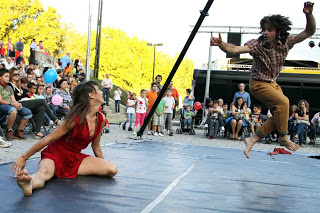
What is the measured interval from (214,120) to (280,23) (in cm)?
905

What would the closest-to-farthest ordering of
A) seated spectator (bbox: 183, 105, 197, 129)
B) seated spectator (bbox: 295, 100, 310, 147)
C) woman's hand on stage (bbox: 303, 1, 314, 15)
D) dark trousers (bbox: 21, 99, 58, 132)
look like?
1. woman's hand on stage (bbox: 303, 1, 314, 15)
2. dark trousers (bbox: 21, 99, 58, 132)
3. seated spectator (bbox: 295, 100, 310, 147)
4. seated spectator (bbox: 183, 105, 197, 129)

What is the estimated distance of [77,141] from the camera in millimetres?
4293

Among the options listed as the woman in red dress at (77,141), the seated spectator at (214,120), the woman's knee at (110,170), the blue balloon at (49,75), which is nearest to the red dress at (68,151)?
the woman in red dress at (77,141)

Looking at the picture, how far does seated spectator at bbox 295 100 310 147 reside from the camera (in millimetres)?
12922

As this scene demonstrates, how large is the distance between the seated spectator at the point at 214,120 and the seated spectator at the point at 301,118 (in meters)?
2.26

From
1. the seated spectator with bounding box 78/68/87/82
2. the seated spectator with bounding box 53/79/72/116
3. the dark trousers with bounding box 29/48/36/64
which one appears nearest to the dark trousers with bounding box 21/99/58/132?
the seated spectator with bounding box 53/79/72/116

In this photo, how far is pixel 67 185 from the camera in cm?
393

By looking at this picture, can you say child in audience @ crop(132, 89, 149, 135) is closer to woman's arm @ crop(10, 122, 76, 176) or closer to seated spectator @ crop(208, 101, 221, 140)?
seated spectator @ crop(208, 101, 221, 140)

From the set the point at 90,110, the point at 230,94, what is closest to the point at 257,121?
the point at 230,94

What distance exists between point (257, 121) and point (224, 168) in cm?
813

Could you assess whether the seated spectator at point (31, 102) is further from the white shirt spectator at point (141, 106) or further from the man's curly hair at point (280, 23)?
the man's curly hair at point (280, 23)

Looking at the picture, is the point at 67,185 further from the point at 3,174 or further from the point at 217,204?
the point at 217,204

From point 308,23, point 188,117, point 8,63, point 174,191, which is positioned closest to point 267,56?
point 308,23

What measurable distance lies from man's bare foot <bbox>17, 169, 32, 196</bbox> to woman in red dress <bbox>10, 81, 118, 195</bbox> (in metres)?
0.49
